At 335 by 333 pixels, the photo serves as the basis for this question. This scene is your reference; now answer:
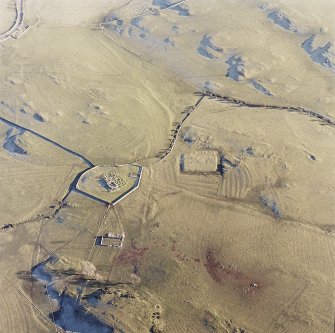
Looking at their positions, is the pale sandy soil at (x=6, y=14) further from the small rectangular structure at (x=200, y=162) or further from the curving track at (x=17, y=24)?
the small rectangular structure at (x=200, y=162)

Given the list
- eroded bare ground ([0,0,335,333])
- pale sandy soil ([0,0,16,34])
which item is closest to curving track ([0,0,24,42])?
pale sandy soil ([0,0,16,34])

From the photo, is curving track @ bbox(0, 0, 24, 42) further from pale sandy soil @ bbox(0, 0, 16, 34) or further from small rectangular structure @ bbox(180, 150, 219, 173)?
small rectangular structure @ bbox(180, 150, 219, 173)

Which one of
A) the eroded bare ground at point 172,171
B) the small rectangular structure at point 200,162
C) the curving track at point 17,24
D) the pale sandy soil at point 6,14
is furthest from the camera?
the pale sandy soil at point 6,14

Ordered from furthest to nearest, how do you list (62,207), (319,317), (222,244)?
1. (62,207)
2. (222,244)
3. (319,317)

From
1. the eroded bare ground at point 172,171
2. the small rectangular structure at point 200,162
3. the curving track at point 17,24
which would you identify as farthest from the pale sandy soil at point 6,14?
the small rectangular structure at point 200,162

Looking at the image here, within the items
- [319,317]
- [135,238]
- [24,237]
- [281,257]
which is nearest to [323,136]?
[281,257]

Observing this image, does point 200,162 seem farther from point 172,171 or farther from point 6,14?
point 6,14

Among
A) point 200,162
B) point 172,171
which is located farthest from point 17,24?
point 200,162

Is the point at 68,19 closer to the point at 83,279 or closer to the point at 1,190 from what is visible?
the point at 1,190
